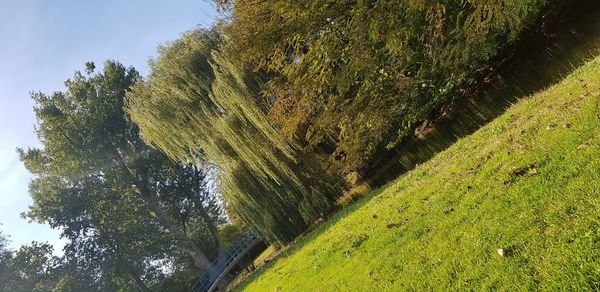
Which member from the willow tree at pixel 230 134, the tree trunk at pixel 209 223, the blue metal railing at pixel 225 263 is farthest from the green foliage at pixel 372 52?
the tree trunk at pixel 209 223

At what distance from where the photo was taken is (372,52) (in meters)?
12.3

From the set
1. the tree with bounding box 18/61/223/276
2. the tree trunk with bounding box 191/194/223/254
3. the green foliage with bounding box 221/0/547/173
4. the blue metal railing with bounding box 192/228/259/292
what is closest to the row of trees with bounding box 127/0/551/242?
the green foliage with bounding box 221/0/547/173

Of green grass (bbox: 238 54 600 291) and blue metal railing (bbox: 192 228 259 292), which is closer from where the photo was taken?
green grass (bbox: 238 54 600 291)

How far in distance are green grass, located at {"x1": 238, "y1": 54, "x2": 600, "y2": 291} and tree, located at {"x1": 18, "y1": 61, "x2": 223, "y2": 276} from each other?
28545mm

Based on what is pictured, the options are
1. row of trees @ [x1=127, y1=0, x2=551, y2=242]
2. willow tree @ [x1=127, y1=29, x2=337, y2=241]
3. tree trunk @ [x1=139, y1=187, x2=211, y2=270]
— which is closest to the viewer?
row of trees @ [x1=127, y1=0, x2=551, y2=242]

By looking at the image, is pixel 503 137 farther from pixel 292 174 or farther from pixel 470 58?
pixel 292 174

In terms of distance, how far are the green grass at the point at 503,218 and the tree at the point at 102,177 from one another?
28.5m

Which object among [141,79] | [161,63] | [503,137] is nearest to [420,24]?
[503,137]

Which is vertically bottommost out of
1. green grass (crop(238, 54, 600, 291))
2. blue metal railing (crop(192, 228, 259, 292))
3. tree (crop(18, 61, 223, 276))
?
green grass (crop(238, 54, 600, 291))

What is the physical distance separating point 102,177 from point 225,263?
1266cm

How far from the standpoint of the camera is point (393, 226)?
8758 millimetres

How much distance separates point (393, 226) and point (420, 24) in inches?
234

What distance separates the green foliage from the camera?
11.0m

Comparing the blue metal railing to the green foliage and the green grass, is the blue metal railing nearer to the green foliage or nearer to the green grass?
the green foliage
